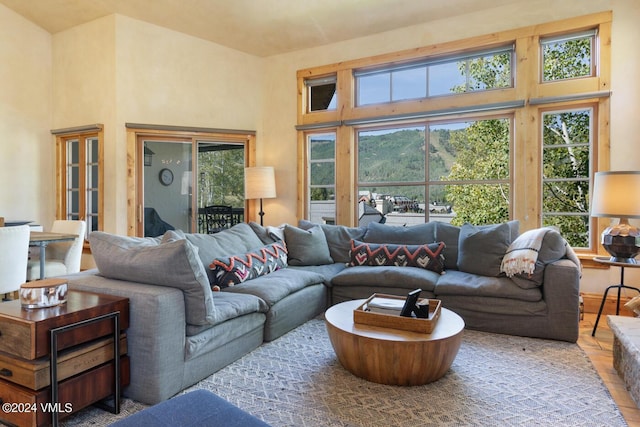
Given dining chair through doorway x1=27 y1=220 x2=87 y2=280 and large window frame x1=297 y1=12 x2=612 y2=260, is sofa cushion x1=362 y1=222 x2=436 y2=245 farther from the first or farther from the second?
dining chair through doorway x1=27 y1=220 x2=87 y2=280

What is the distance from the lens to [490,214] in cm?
425

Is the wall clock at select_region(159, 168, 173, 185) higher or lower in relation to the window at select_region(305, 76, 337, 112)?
lower

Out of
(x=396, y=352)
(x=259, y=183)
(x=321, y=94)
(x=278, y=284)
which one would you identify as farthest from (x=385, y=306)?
(x=321, y=94)

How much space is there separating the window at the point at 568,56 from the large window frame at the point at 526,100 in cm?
3

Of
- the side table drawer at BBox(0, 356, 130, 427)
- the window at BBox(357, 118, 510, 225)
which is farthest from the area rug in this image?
the window at BBox(357, 118, 510, 225)

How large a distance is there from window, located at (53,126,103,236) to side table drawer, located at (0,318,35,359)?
357 centimetres

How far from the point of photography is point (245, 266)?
3.12 m

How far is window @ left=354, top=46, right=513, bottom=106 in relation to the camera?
4.15 m

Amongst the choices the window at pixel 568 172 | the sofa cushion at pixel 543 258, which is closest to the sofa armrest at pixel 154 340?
the sofa cushion at pixel 543 258

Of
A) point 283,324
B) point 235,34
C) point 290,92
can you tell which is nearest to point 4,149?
point 235,34

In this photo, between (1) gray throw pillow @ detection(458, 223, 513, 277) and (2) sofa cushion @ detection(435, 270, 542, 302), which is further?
(1) gray throw pillow @ detection(458, 223, 513, 277)

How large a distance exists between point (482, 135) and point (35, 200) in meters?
5.96

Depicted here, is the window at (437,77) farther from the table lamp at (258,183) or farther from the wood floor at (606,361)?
the wood floor at (606,361)

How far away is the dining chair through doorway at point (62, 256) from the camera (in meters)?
3.54
